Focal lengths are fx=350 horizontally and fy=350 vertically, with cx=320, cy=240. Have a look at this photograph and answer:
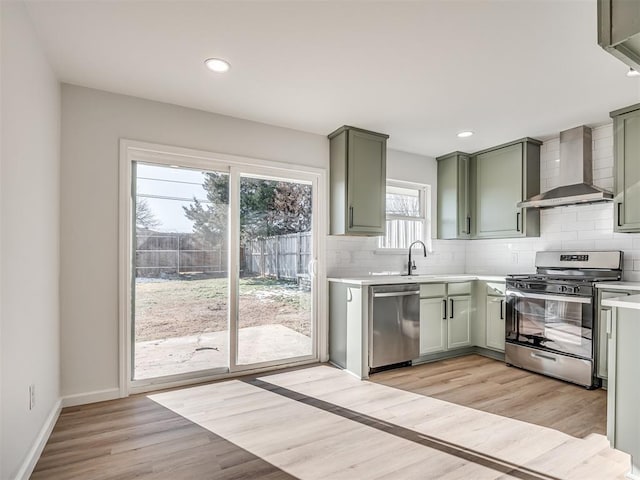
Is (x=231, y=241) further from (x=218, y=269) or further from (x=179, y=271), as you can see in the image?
(x=179, y=271)

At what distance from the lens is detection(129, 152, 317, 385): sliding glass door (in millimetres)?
2988

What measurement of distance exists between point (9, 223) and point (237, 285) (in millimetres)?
1891

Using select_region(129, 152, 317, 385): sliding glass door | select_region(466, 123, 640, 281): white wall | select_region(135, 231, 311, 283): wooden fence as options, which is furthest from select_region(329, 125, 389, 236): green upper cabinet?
select_region(466, 123, 640, 281): white wall

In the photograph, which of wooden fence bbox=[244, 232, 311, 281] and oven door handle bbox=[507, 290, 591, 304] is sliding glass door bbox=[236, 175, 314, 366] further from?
oven door handle bbox=[507, 290, 591, 304]

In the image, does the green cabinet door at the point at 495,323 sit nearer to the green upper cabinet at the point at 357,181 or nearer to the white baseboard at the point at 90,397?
the green upper cabinet at the point at 357,181

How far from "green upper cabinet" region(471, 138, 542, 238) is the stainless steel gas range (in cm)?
45

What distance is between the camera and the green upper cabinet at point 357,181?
3.61m

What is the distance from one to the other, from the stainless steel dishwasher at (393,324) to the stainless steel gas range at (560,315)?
3.27ft

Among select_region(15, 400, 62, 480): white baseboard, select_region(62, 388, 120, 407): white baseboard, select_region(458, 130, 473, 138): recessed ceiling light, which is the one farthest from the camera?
select_region(458, 130, 473, 138): recessed ceiling light

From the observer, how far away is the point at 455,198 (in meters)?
4.46

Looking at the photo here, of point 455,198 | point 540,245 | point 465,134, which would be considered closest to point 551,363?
point 540,245

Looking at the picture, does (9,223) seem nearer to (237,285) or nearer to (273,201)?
(237,285)

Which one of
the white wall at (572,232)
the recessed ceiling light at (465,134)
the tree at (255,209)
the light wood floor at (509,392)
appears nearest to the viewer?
the light wood floor at (509,392)

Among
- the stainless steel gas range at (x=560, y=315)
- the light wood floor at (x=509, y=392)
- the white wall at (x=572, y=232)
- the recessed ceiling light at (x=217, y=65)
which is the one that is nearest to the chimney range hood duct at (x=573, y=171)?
the white wall at (x=572, y=232)
